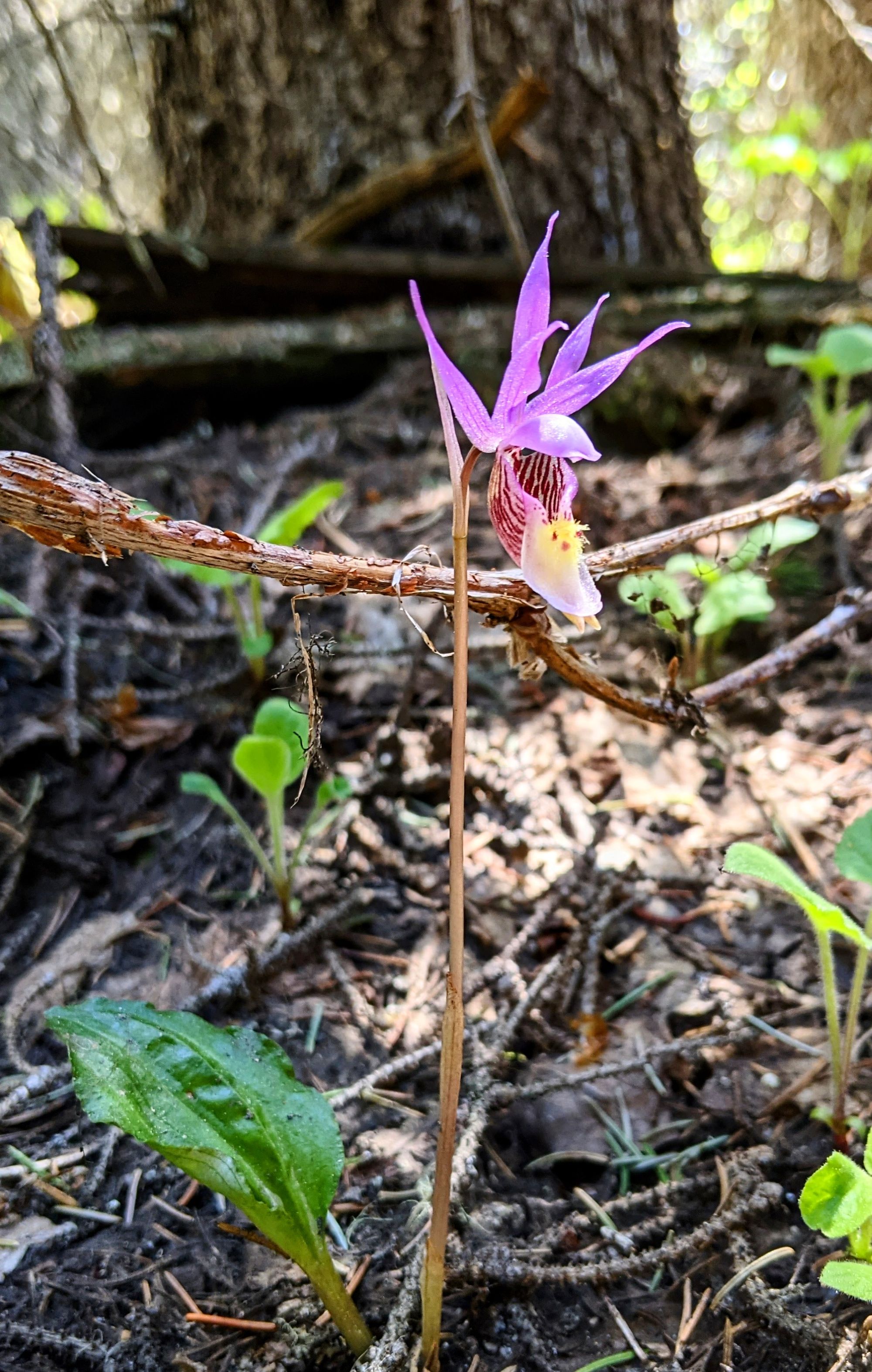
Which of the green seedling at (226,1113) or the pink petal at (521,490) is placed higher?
the pink petal at (521,490)

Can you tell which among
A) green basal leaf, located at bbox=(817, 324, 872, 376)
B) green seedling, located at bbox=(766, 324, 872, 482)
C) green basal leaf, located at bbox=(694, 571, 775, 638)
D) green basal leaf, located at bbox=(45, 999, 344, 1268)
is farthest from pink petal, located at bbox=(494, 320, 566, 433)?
green basal leaf, located at bbox=(817, 324, 872, 376)

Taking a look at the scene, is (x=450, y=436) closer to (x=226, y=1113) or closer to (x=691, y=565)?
(x=226, y=1113)

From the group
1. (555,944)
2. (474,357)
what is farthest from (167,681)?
(474,357)

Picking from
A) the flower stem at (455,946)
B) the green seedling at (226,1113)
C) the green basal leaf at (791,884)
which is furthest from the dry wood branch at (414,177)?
the green seedling at (226,1113)

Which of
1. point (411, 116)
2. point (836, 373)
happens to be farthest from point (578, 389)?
point (411, 116)

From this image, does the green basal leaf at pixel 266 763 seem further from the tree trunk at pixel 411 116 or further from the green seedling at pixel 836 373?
the tree trunk at pixel 411 116

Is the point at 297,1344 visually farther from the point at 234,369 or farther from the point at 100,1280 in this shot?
the point at 234,369
